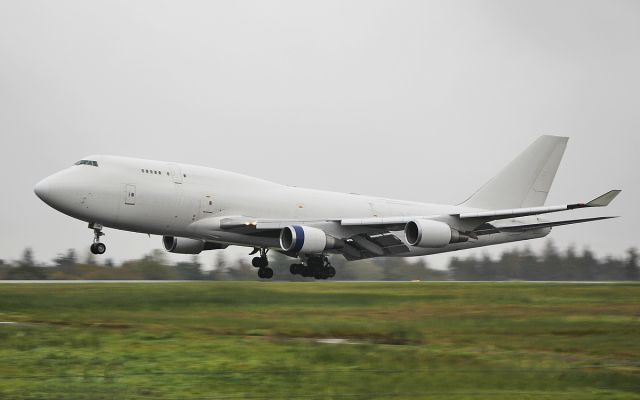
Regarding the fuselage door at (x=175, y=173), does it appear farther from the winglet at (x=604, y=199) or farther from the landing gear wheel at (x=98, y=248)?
the winglet at (x=604, y=199)

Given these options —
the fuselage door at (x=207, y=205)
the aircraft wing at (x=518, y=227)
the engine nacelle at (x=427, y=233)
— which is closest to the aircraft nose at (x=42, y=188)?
the fuselage door at (x=207, y=205)

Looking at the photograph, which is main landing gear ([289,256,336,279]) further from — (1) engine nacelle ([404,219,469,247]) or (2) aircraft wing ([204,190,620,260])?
(1) engine nacelle ([404,219,469,247])

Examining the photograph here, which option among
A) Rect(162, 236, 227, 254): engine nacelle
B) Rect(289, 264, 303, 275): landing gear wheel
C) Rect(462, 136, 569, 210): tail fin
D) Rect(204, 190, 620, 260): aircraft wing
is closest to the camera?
Rect(204, 190, 620, 260): aircraft wing

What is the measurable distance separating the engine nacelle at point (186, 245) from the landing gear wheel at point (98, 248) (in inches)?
268

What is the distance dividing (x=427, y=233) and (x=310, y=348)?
22.1 metres

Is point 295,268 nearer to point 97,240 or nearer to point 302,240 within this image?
point 302,240

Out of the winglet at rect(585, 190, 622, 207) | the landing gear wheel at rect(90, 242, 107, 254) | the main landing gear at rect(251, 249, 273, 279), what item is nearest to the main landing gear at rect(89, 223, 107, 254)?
the landing gear wheel at rect(90, 242, 107, 254)

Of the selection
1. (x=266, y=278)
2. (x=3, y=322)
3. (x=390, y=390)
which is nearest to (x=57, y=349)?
(x=3, y=322)

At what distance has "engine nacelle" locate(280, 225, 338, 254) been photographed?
34656mm

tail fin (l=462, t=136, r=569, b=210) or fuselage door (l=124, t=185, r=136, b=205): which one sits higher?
tail fin (l=462, t=136, r=569, b=210)

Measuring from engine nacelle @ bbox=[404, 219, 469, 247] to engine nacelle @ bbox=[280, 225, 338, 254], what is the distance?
367 cm

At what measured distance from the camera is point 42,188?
32.3 metres

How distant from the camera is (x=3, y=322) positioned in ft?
55.6

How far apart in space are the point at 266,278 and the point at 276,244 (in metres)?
4.01
